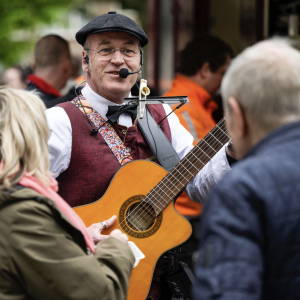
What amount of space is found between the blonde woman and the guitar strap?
31.9 inches

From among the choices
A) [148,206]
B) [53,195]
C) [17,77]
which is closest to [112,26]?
[148,206]

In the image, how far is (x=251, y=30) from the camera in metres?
5.43

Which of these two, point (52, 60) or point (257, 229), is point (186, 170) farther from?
point (52, 60)

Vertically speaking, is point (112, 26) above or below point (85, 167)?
above

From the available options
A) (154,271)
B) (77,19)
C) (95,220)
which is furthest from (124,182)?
(77,19)

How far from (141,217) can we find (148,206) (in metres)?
0.06

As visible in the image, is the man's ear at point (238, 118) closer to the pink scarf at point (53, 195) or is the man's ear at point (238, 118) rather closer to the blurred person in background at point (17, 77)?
the pink scarf at point (53, 195)

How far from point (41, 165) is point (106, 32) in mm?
1061

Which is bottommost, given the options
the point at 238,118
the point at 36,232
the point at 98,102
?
the point at 36,232

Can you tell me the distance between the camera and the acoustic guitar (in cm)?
239

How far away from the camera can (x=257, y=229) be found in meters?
1.29

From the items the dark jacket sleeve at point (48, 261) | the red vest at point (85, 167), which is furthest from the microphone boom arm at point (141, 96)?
the dark jacket sleeve at point (48, 261)

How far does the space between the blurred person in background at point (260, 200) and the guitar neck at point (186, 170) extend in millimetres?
1057

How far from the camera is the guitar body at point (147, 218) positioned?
2377 mm
